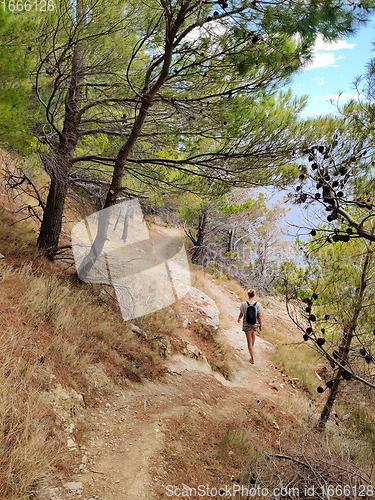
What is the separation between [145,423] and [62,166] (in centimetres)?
492

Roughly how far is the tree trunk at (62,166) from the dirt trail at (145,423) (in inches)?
149

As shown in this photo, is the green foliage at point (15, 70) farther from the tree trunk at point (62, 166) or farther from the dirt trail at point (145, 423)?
the dirt trail at point (145, 423)

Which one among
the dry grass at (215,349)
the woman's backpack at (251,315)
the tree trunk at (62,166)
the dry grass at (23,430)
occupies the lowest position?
the dry grass at (215,349)

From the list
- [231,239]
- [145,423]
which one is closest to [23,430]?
[145,423]

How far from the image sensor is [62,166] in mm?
5730

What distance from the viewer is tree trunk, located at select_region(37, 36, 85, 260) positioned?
209 inches

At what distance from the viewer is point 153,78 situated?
15.2 feet

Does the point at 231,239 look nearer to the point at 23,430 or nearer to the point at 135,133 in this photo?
the point at 135,133

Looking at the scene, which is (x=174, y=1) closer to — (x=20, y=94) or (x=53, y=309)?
(x=20, y=94)

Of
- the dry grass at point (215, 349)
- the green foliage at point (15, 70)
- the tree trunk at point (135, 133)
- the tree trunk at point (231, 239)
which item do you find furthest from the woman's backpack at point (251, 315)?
the tree trunk at point (231, 239)

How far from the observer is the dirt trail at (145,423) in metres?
2.56

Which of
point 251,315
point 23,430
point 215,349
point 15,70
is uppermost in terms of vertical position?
point 15,70

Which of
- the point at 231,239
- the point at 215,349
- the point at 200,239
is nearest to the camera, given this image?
the point at 215,349

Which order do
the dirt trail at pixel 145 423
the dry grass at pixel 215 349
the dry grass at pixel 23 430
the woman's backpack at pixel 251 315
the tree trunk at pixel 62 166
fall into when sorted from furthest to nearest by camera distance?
the woman's backpack at pixel 251 315
the dry grass at pixel 215 349
the tree trunk at pixel 62 166
the dirt trail at pixel 145 423
the dry grass at pixel 23 430
